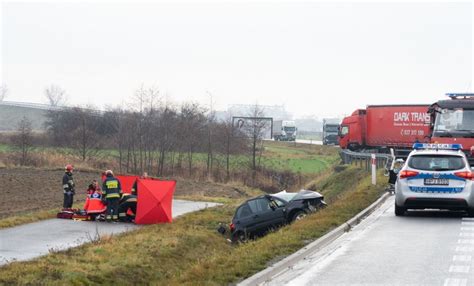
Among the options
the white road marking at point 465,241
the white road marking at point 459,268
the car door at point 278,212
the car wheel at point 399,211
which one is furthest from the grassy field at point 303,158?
the white road marking at point 459,268

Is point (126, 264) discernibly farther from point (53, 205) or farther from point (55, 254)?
point (53, 205)

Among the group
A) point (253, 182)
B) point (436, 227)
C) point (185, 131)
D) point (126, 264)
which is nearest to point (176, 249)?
point (126, 264)

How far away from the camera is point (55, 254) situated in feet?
53.3

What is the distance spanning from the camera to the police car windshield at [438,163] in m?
18.9

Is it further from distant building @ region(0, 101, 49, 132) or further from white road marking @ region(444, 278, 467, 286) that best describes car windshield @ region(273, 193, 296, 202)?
distant building @ region(0, 101, 49, 132)

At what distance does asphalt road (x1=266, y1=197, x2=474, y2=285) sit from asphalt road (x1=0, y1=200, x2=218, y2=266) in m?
6.29

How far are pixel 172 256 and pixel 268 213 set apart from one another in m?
3.86

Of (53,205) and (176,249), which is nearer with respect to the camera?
(176,249)

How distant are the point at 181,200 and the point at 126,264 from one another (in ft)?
59.9

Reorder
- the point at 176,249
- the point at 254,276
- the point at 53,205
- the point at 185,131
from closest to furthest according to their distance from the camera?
1. the point at 254,276
2. the point at 176,249
3. the point at 53,205
4. the point at 185,131

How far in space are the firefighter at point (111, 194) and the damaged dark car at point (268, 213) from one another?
4.22 m

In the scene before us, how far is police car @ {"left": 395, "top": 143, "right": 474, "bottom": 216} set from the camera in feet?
61.3

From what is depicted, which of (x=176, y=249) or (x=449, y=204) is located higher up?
(x=449, y=204)

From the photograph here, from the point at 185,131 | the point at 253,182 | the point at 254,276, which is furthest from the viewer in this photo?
the point at 185,131
